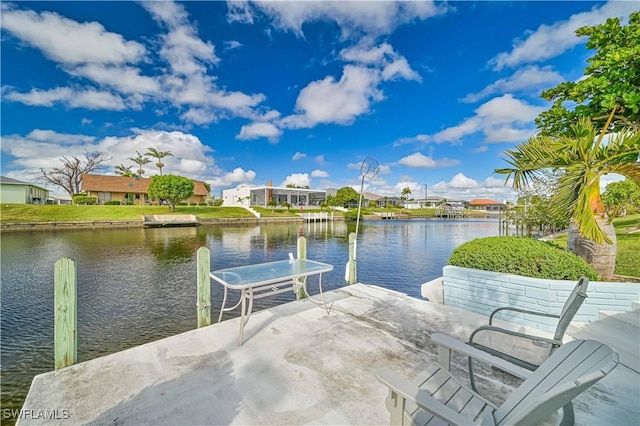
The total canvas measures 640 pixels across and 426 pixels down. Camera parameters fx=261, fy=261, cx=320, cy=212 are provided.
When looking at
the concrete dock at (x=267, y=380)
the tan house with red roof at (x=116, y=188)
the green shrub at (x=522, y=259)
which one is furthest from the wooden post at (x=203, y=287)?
the tan house with red roof at (x=116, y=188)

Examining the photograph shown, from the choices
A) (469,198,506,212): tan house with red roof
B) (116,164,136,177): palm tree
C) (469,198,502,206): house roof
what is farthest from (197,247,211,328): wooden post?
(469,198,502,206): house roof

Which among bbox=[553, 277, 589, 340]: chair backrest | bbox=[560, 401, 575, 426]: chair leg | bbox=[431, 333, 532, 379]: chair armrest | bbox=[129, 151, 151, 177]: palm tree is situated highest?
bbox=[129, 151, 151, 177]: palm tree

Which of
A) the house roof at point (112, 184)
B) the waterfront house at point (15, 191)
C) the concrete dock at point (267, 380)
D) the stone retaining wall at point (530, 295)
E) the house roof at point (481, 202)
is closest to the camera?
the concrete dock at point (267, 380)

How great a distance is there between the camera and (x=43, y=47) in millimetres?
16062

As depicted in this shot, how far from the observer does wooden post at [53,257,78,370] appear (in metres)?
2.40

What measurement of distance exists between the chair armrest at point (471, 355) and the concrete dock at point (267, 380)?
0.61m

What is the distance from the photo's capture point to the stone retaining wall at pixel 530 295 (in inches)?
126

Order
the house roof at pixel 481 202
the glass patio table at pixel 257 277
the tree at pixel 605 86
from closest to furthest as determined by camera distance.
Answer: the glass patio table at pixel 257 277, the tree at pixel 605 86, the house roof at pixel 481 202

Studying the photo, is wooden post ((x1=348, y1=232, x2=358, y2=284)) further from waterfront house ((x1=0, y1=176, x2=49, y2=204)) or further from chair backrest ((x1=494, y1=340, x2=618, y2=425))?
waterfront house ((x1=0, y1=176, x2=49, y2=204))

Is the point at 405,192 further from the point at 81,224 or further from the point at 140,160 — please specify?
the point at 81,224

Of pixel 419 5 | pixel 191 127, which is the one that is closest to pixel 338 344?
pixel 419 5

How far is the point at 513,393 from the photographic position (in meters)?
1.27

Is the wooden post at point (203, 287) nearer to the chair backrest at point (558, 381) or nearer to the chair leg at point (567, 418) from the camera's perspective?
the chair backrest at point (558, 381)

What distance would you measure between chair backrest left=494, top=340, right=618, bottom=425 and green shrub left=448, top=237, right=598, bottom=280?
9.01 ft
